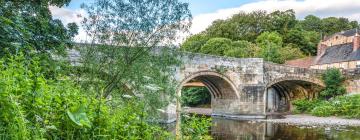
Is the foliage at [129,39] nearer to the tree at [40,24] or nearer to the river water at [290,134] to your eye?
the tree at [40,24]

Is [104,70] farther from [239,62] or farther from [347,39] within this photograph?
[347,39]

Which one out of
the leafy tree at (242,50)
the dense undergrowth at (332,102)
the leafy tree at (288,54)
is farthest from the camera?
the leafy tree at (288,54)

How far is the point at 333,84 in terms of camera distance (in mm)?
24594

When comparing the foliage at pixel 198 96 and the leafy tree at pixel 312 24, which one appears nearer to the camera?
the foliage at pixel 198 96

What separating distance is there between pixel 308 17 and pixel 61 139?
61.7 m

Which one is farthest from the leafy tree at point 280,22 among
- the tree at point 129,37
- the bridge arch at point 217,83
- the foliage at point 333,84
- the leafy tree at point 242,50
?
the tree at point 129,37

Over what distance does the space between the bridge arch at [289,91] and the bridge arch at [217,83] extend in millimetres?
3416

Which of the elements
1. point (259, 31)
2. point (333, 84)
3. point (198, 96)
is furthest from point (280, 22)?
point (333, 84)

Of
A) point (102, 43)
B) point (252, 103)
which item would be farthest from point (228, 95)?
point (102, 43)

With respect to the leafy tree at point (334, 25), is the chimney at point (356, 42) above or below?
below

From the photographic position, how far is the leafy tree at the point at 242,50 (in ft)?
115

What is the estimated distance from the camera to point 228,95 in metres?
22.9

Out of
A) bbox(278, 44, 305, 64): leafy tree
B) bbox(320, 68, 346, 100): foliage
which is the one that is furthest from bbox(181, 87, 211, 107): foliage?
bbox(320, 68, 346, 100): foliage

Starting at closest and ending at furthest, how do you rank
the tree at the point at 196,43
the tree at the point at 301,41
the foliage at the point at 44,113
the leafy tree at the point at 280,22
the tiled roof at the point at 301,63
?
1. the foliage at the point at 44,113
2. the tiled roof at the point at 301,63
3. the tree at the point at 196,43
4. the tree at the point at 301,41
5. the leafy tree at the point at 280,22
